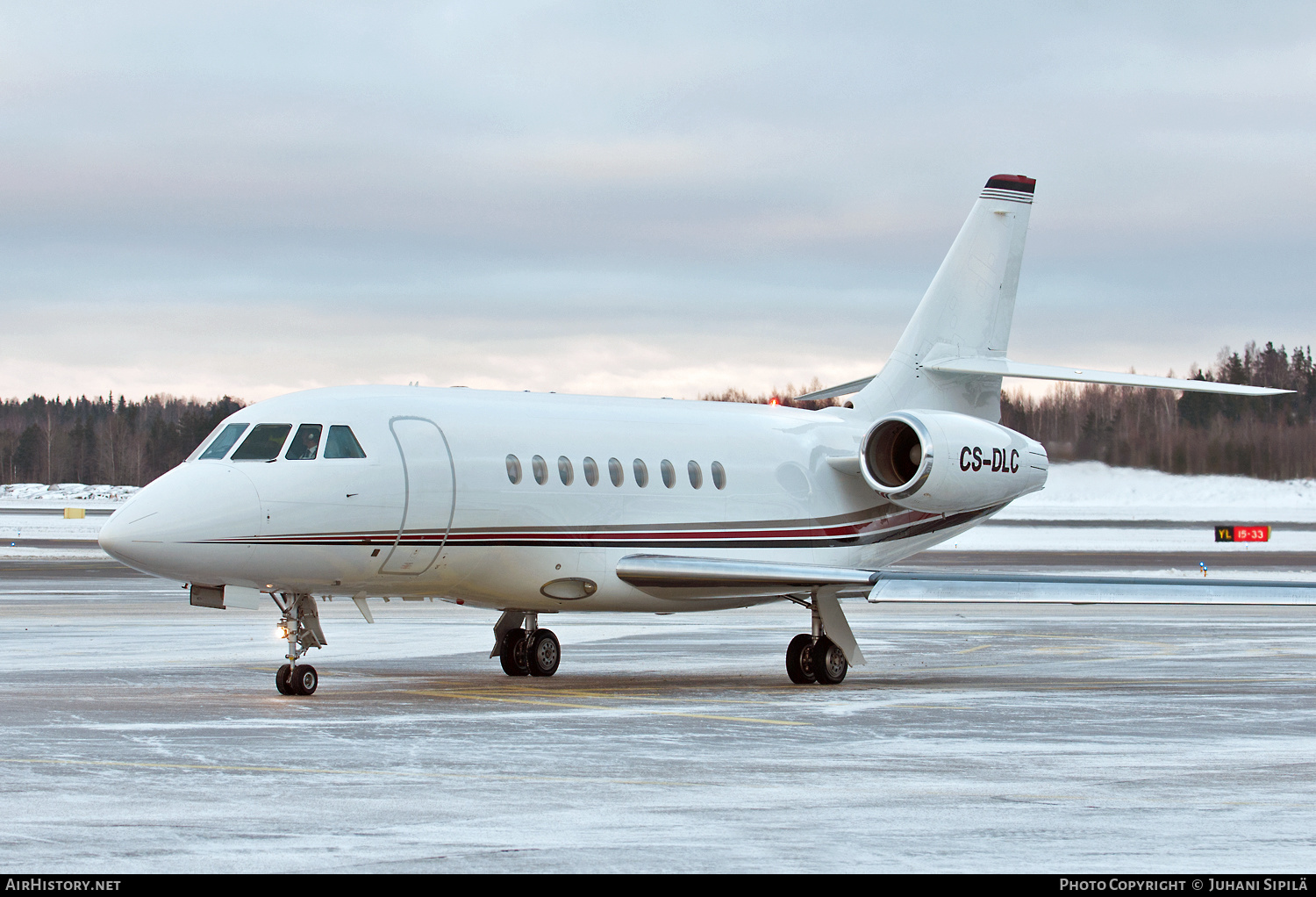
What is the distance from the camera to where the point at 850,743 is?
1310cm

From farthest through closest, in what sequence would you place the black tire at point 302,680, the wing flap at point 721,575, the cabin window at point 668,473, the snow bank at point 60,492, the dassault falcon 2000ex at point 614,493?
the snow bank at point 60,492
the cabin window at point 668,473
the wing flap at point 721,575
the black tire at point 302,680
the dassault falcon 2000ex at point 614,493

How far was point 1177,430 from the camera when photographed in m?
38.5

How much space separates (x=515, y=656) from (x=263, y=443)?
4926mm

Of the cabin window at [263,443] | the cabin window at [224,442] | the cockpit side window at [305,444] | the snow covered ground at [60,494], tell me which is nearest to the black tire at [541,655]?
the cockpit side window at [305,444]

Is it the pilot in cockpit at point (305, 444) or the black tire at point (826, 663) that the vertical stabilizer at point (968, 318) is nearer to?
the black tire at point (826, 663)

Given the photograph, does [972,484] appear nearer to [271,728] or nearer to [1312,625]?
[271,728]

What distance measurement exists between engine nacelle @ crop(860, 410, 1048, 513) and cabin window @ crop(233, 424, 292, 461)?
7.90 metres

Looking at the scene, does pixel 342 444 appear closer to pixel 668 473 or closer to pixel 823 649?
pixel 668 473

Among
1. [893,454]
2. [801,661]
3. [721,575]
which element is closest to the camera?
[721,575]

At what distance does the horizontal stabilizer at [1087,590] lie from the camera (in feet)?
55.6

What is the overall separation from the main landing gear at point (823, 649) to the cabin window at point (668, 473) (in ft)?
7.16

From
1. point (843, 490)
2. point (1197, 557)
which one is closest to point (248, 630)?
point (843, 490)

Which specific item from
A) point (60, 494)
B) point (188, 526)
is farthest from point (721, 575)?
point (60, 494)

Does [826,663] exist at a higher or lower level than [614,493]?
lower
